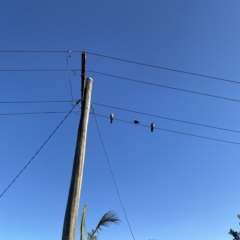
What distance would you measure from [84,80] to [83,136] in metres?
1.86

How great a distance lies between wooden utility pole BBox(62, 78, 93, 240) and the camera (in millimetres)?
5742

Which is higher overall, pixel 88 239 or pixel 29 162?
pixel 29 162

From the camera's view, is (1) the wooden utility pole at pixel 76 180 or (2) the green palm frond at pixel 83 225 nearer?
(1) the wooden utility pole at pixel 76 180

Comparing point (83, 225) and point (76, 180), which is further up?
point (83, 225)

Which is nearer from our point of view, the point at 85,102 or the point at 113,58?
the point at 85,102

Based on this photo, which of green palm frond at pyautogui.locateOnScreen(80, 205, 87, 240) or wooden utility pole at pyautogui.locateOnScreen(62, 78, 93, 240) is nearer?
wooden utility pole at pyautogui.locateOnScreen(62, 78, 93, 240)

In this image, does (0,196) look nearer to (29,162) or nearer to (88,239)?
(29,162)

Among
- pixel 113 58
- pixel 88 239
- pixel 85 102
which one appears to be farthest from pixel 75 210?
pixel 113 58

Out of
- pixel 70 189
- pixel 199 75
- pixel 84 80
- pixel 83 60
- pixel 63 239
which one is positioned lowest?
pixel 63 239

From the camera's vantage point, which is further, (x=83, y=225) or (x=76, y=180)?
(x=83, y=225)

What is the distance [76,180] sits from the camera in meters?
6.29

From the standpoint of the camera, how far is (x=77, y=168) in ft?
21.1

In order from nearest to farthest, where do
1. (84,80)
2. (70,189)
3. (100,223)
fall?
(70,189) < (84,80) < (100,223)

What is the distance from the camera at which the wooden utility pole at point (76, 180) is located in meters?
5.74
